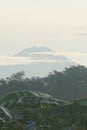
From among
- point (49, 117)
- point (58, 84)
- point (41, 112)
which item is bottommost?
point (49, 117)

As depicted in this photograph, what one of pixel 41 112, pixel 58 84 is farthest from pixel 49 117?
pixel 58 84

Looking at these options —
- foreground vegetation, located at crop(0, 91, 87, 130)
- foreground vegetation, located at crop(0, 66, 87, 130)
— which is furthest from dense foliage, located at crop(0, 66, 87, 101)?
foreground vegetation, located at crop(0, 91, 87, 130)

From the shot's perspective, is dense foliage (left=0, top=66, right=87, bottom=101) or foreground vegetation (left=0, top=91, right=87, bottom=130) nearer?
foreground vegetation (left=0, top=91, right=87, bottom=130)

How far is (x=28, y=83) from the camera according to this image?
7669cm

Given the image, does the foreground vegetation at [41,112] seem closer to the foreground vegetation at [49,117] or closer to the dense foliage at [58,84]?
the foreground vegetation at [49,117]

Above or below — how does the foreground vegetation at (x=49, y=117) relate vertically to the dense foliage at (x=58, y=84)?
below

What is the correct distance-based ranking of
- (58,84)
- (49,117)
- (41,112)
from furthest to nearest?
(58,84) → (41,112) → (49,117)

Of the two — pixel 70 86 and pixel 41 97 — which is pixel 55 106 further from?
pixel 70 86

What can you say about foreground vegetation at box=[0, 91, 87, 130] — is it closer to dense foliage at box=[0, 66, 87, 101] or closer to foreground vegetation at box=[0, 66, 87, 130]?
foreground vegetation at box=[0, 66, 87, 130]

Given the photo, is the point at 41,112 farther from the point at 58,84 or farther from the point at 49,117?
the point at 58,84

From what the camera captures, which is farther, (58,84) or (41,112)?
(58,84)

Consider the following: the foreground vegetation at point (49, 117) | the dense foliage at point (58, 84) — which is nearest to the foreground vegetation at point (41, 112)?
the foreground vegetation at point (49, 117)

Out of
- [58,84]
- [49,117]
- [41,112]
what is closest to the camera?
[49,117]

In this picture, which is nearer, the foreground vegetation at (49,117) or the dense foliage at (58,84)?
the foreground vegetation at (49,117)
